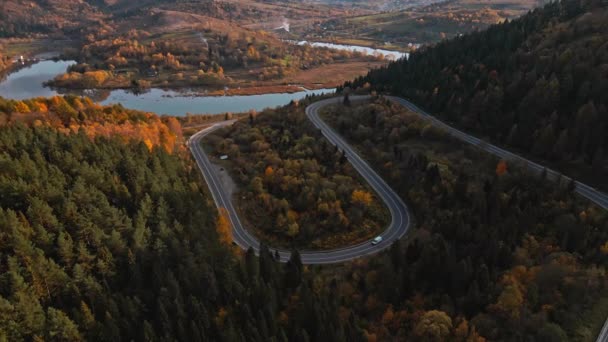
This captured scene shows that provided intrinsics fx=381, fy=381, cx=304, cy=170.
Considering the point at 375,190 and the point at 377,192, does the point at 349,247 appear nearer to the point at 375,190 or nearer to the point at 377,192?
the point at 377,192

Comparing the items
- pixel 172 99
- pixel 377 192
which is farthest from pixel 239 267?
pixel 172 99

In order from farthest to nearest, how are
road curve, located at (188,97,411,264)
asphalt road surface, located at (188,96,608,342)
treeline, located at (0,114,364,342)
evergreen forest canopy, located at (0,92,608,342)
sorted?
road curve, located at (188,97,411,264) < asphalt road surface, located at (188,96,608,342) < evergreen forest canopy, located at (0,92,608,342) < treeline, located at (0,114,364,342)

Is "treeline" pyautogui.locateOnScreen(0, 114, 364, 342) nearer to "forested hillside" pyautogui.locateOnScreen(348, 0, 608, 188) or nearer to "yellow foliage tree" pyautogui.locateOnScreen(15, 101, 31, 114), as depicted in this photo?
"yellow foliage tree" pyautogui.locateOnScreen(15, 101, 31, 114)

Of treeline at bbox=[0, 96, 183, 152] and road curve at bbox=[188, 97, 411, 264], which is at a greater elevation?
treeline at bbox=[0, 96, 183, 152]

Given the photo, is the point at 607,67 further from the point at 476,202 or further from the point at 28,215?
the point at 28,215

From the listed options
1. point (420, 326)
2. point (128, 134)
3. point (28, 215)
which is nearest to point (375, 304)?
point (420, 326)

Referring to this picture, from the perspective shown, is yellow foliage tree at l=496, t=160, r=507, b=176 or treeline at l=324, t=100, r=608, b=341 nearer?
treeline at l=324, t=100, r=608, b=341

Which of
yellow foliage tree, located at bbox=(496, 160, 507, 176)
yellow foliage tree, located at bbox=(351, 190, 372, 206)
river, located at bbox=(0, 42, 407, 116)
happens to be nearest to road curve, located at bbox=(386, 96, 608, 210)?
yellow foliage tree, located at bbox=(496, 160, 507, 176)
